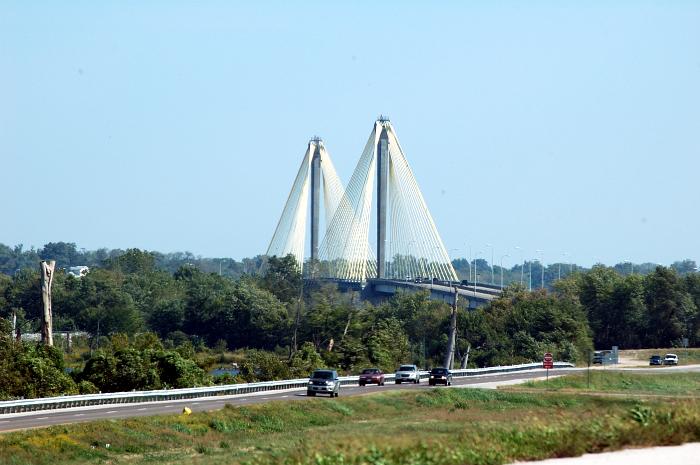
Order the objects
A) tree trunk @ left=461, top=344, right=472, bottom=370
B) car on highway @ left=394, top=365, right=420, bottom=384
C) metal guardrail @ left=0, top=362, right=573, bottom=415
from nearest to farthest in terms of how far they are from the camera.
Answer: metal guardrail @ left=0, top=362, right=573, bottom=415
car on highway @ left=394, top=365, right=420, bottom=384
tree trunk @ left=461, top=344, right=472, bottom=370

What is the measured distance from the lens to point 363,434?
1454 inches

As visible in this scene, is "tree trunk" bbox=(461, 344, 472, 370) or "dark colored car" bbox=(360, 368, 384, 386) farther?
"tree trunk" bbox=(461, 344, 472, 370)

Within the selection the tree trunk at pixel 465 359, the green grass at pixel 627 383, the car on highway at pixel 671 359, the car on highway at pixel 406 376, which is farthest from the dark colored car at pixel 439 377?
the car on highway at pixel 671 359

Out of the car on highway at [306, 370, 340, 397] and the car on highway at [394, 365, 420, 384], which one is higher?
the car on highway at [394, 365, 420, 384]

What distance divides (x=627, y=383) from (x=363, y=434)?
46.0 meters

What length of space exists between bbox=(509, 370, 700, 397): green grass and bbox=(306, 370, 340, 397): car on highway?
12.9 m

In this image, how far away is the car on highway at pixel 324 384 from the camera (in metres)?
62.8

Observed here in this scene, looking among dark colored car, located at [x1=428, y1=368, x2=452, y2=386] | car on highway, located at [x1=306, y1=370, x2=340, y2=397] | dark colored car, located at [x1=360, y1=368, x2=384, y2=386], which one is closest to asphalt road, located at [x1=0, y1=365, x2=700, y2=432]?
car on highway, located at [x1=306, y1=370, x2=340, y2=397]

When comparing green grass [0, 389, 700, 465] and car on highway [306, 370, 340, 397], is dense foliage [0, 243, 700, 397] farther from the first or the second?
green grass [0, 389, 700, 465]

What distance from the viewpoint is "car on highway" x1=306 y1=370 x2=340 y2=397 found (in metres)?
62.8

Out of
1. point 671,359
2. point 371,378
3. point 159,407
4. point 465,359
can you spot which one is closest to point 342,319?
point 465,359

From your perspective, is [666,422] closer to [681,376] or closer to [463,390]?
[463,390]

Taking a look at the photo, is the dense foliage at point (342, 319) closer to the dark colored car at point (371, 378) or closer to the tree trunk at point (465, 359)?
the tree trunk at point (465, 359)

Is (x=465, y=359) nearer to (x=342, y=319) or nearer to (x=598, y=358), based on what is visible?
(x=598, y=358)
